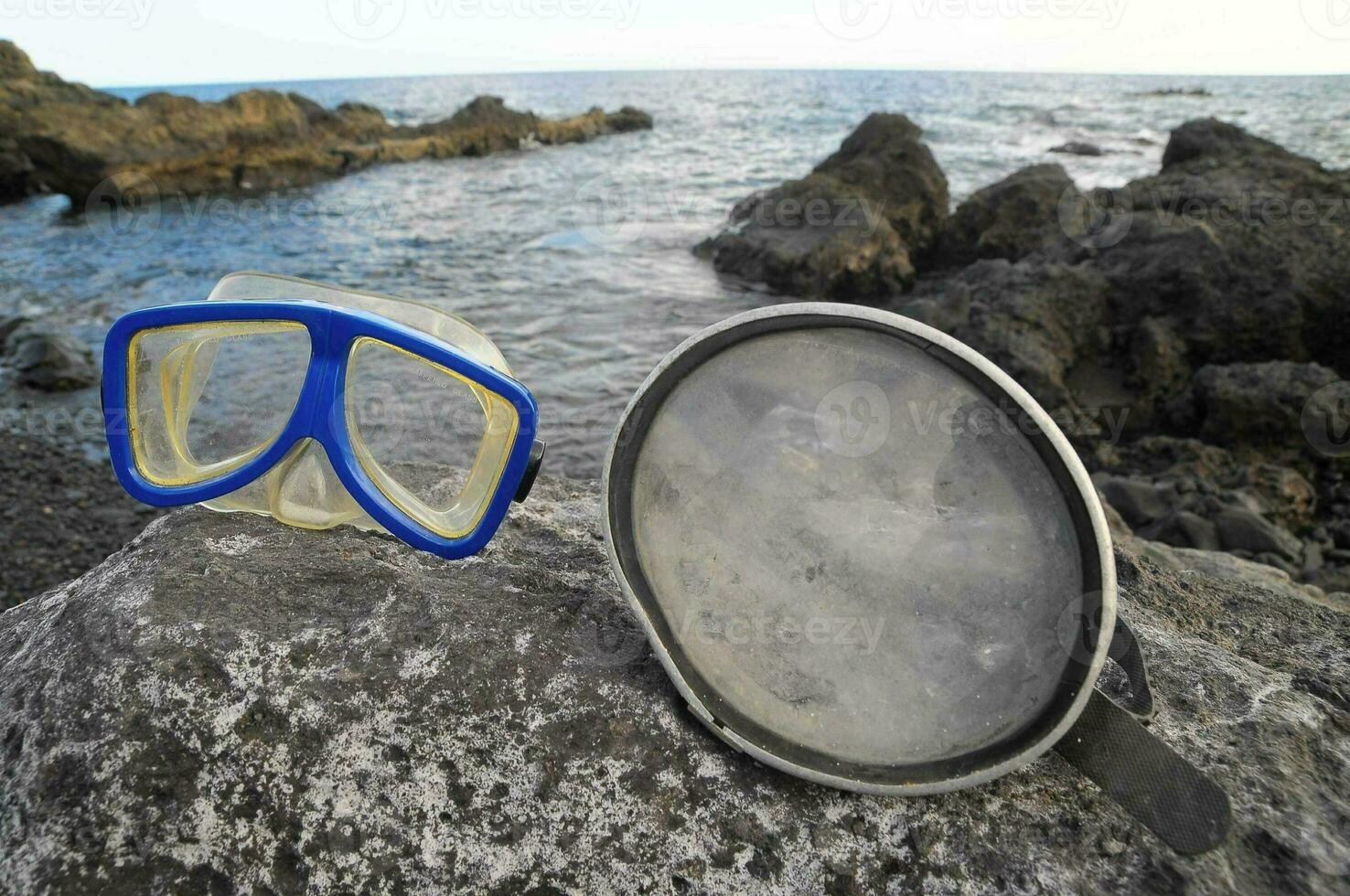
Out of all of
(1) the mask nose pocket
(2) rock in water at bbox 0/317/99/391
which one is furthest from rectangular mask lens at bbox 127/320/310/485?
(2) rock in water at bbox 0/317/99/391

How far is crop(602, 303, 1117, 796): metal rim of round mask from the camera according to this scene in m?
1.20

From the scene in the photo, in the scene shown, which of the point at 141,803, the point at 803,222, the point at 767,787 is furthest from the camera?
the point at 803,222

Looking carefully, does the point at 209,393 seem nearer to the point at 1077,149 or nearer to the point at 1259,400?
the point at 1259,400

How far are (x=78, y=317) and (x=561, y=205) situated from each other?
931 centimetres

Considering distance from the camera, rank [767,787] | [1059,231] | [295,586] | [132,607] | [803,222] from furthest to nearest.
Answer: [803,222], [1059,231], [295,586], [132,607], [767,787]

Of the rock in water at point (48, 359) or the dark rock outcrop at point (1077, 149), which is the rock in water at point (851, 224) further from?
the dark rock outcrop at point (1077, 149)

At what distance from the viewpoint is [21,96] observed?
1819 centimetres

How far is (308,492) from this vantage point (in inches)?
71.7

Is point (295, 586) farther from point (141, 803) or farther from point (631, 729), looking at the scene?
point (631, 729)

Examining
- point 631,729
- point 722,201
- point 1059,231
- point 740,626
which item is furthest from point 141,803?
point 722,201

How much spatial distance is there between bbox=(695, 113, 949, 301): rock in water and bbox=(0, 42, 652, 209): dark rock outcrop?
51.0 feet

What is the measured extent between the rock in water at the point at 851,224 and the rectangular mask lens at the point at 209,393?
828 cm

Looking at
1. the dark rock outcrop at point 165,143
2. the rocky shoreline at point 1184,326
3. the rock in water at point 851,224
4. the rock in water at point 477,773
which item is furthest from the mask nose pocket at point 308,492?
the dark rock outcrop at point 165,143

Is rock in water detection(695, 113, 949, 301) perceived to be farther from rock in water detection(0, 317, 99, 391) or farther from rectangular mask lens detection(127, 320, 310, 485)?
rectangular mask lens detection(127, 320, 310, 485)
